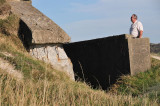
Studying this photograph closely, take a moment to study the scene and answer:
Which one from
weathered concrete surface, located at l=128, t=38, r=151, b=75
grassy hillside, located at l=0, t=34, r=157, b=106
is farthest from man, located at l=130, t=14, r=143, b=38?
grassy hillside, located at l=0, t=34, r=157, b=106

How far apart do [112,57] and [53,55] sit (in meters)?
1.87

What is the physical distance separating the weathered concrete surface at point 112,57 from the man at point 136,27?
0.79 ft

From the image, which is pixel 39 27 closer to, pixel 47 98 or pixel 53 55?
pixel 53 55

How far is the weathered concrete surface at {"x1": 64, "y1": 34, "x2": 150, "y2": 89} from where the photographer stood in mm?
8031

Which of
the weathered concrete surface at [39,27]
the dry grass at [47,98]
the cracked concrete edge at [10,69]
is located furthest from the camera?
the weathered concrete surface at [39,27]

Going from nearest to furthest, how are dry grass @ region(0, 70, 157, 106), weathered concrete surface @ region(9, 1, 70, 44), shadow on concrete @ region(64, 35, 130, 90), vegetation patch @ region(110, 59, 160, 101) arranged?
dry grass @ region(0, 70, 157, 106) < vegetation patch @ region(110, 59, 160, 101) < weathered concrete surface @ region(9, 1, 70, 44) < shadow on concrete @ region(64, 35, 130, 90)

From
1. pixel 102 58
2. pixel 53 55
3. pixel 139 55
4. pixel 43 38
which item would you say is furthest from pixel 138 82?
pixel 43 38

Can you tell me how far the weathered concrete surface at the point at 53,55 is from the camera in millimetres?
7941

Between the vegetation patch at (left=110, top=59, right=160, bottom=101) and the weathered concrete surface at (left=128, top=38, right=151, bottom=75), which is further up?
the weathered concrete surface at (left=128, top=38, right=151, bottom=75)

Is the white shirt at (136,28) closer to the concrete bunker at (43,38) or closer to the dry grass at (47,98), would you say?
the concrete bunker at (43,38)

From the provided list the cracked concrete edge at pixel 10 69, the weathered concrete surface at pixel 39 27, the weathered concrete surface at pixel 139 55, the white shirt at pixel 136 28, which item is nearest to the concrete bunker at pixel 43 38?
the weathered concrete surface at pixel 39 27

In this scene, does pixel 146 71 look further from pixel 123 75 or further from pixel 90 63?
pixel 90 63

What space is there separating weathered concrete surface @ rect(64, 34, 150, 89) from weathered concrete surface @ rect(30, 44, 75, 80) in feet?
1.99

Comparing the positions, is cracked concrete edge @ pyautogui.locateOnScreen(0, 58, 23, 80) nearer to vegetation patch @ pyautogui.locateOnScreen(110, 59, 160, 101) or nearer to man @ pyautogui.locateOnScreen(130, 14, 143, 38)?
vegetation patch @ pyautogui.locateOnScreen(110, 59, 160, 101)
